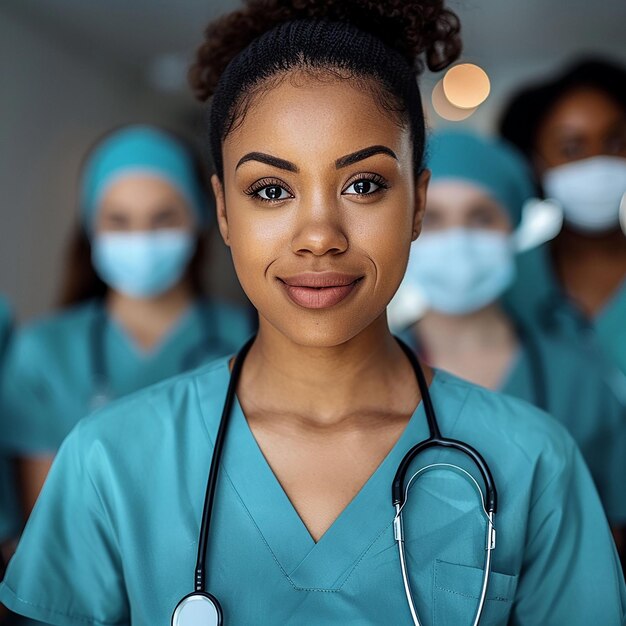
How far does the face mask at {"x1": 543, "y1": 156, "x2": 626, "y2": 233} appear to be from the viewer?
85.0 inches

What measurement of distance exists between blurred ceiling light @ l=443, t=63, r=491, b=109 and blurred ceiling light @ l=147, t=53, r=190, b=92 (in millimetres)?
1345

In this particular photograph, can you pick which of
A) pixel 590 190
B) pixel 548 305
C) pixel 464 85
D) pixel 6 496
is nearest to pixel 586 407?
pixel 548 305

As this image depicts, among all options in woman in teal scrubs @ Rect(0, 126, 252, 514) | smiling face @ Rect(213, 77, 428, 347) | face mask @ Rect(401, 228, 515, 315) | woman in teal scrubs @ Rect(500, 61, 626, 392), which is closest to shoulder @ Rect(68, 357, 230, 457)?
smiling face @ Rect(213, 77, 428, 347)

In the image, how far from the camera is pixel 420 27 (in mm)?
1048

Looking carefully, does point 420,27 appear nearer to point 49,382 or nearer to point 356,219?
point 356,219

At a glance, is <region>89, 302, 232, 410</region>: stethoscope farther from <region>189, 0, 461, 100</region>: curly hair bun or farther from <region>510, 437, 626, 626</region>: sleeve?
<region>510, 437, 626, 626</region>: sleeve

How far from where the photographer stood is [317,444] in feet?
3.43

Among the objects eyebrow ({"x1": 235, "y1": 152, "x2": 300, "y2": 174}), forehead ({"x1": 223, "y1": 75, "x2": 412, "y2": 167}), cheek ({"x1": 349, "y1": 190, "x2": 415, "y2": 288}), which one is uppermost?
forehead ({"x1": 223, "y1": 75, "x2": 412, "y2": 167})

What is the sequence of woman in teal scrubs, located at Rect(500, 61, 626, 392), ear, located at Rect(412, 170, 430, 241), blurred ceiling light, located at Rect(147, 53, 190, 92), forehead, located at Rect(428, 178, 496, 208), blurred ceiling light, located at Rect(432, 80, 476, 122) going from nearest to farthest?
ear, located at Rect(412, 170, 430, 241) < forehead, located at Rect(428, 178, 496, 208) < woman in teal scrubs, located at Rect(500, 61, 626, 392) < blurred ceiling light, located at Rect(432, 80, 476, 122) < blurred ceiling light, located at Rect(147, 53, 190, 92)

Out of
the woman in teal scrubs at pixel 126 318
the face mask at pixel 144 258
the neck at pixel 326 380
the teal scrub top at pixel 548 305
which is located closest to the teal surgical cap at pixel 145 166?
the woman in teal scrubs at pixel 126 318

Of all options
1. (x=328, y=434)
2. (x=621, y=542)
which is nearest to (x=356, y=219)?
(x=328, y=434)

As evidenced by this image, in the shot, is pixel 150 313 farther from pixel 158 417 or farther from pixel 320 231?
pixel 320 231

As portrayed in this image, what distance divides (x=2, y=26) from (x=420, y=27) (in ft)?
9.04

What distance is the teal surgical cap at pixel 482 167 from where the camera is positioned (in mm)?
1871
